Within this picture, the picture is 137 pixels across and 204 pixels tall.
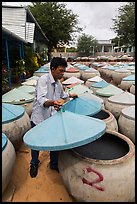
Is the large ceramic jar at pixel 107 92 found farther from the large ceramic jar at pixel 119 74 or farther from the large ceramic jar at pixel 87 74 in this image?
the large ceramic jar at pixel 119 74

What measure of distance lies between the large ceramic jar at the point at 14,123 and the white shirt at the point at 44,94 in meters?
0.52

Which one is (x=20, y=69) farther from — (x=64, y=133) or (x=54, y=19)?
(x=54, y=19)

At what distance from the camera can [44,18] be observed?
28047 mm

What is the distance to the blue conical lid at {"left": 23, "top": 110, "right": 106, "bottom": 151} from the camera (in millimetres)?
2150

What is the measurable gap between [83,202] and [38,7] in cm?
3049

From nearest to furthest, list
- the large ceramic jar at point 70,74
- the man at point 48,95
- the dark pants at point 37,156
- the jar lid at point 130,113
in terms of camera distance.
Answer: the man at point 48,95 → the dark pants at point 37,156 → the jar lid at point 130,113 → the large ceramic jar at point 70,74

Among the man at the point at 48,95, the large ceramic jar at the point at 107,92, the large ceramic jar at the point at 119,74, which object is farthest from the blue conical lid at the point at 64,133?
the large ceramic jar at the point at 119,74

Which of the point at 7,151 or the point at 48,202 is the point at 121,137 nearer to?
the point at 48,202

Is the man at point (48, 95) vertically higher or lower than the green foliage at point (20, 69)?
lower

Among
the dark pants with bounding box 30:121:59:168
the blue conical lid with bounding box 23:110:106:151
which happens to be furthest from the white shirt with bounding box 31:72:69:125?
the blue conical lid with bounding box 23:110:106:151

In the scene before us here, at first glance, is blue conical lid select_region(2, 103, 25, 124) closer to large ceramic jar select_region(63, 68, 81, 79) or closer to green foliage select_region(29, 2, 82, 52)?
large ceramic jar select_region(63, 68, 81, 79)

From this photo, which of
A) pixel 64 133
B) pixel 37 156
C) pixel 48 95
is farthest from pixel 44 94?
pixel 37 156


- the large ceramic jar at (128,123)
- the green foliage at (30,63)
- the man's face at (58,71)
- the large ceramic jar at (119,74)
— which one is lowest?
the large ceramic jar at (128,123)

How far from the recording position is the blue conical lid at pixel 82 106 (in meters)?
3.02
